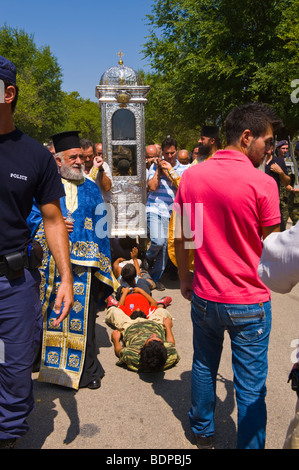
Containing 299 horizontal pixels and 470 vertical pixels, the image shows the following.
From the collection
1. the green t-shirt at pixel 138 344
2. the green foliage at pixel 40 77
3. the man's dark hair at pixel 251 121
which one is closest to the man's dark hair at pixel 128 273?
the green t-shirt at pixel 138 344

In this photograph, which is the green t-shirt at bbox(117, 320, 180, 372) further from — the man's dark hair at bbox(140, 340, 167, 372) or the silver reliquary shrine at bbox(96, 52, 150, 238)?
the silver reliquary shrine at bbox(96, 52, 150, 238)

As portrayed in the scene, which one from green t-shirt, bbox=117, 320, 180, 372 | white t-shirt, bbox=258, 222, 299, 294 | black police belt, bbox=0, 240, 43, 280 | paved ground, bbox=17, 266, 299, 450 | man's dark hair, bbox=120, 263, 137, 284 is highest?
white t-shirt, bbox=258, 222, 299, 294

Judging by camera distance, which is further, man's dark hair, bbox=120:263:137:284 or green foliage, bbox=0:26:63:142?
green foliage, bbox=0:26:63:142

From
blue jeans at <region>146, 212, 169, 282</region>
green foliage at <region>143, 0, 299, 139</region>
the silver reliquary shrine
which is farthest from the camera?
green foliage at <region>143, 0, 299, 139</region>

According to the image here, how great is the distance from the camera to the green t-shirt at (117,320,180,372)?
13.3ft

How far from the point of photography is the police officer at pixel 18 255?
7.92ft

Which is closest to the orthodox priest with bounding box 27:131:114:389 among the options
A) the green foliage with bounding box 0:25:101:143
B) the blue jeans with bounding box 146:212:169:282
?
the blue jeans with bounding box 146:212:169:282

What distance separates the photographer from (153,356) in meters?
3.87

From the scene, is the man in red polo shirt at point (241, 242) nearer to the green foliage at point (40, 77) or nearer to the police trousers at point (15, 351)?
the police trousers at point (15, 351)

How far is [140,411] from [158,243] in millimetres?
3599

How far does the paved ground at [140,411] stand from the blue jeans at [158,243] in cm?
251

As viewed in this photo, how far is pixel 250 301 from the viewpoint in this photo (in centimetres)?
242

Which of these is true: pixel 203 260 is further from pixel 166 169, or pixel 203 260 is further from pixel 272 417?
pixel 166 169

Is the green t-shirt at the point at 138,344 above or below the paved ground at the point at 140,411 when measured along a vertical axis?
above
